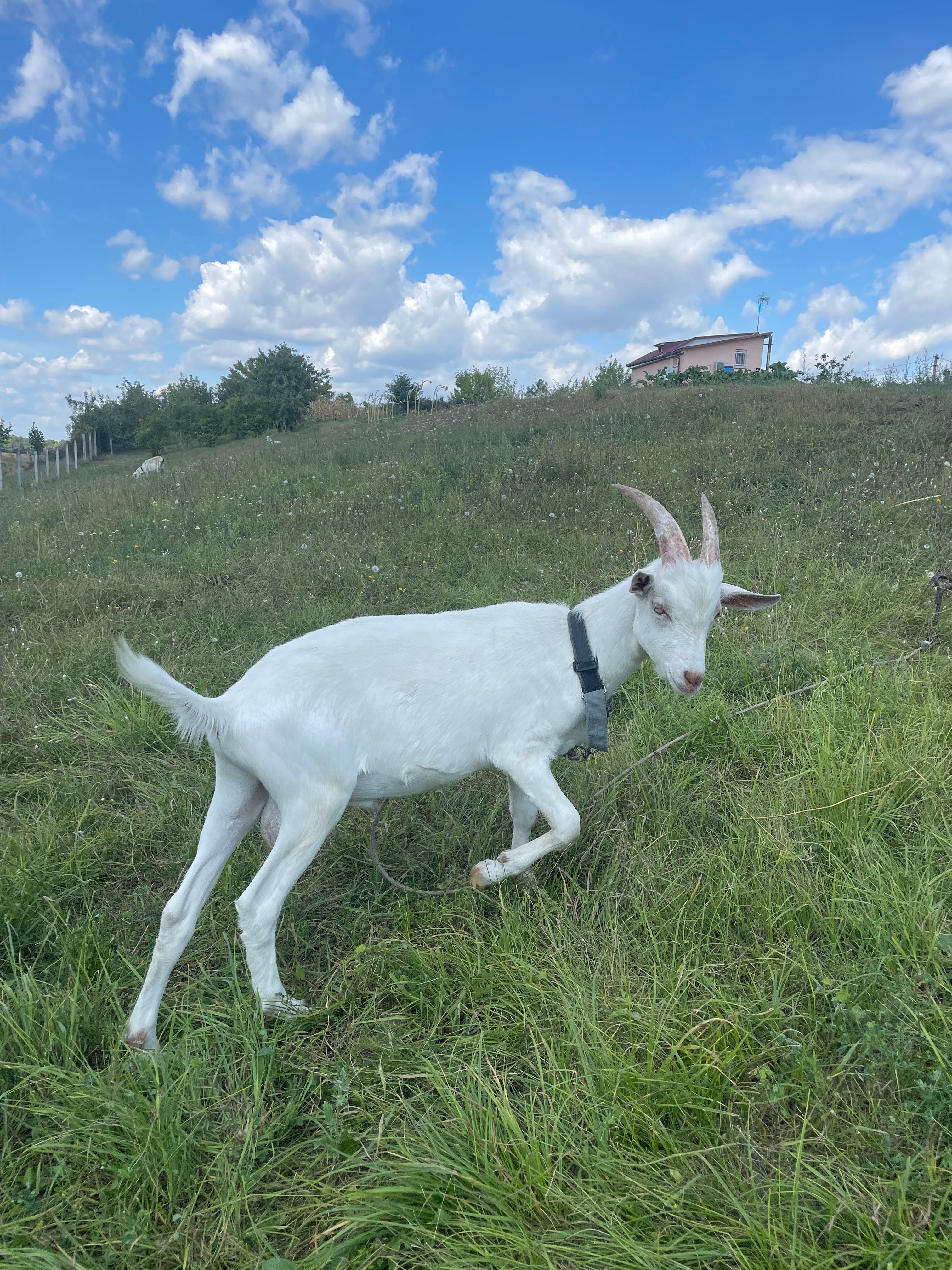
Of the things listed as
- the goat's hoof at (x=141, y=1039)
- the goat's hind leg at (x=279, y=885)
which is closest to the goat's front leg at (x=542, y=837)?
the goat's hind leg at (x=279, y=885)

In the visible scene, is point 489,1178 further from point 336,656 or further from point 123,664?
point 123,664

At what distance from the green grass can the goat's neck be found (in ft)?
2.54

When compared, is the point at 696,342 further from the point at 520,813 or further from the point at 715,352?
the point at 520,813

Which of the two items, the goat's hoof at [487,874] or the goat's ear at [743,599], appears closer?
the goat's hoof at [487,874]

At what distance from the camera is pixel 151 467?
15867 mm

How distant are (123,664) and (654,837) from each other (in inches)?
92.0

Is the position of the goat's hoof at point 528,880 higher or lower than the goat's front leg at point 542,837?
lower

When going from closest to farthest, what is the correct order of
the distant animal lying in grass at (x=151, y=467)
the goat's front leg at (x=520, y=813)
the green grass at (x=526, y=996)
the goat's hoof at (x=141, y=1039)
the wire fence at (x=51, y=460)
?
the green grass at (x=526, y=996), the goat's hoof at (x=141, y=1039), the goat's front leg at (x=520, y=813), the distant animal lying in grass at (x=151, y=467), the wire fence at (x=51, y=460)

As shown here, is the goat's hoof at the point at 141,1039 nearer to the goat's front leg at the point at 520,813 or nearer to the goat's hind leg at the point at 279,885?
the goat's hind leg at the point at 279,885

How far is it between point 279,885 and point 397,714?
737mm

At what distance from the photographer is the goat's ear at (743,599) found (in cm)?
290

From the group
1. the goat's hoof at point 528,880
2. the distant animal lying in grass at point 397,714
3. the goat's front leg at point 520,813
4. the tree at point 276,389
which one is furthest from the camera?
the tree at point 276,389

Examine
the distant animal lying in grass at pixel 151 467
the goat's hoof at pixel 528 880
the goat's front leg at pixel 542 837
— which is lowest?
the goat's hoof at pixel 528 880

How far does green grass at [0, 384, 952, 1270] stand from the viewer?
170cm
